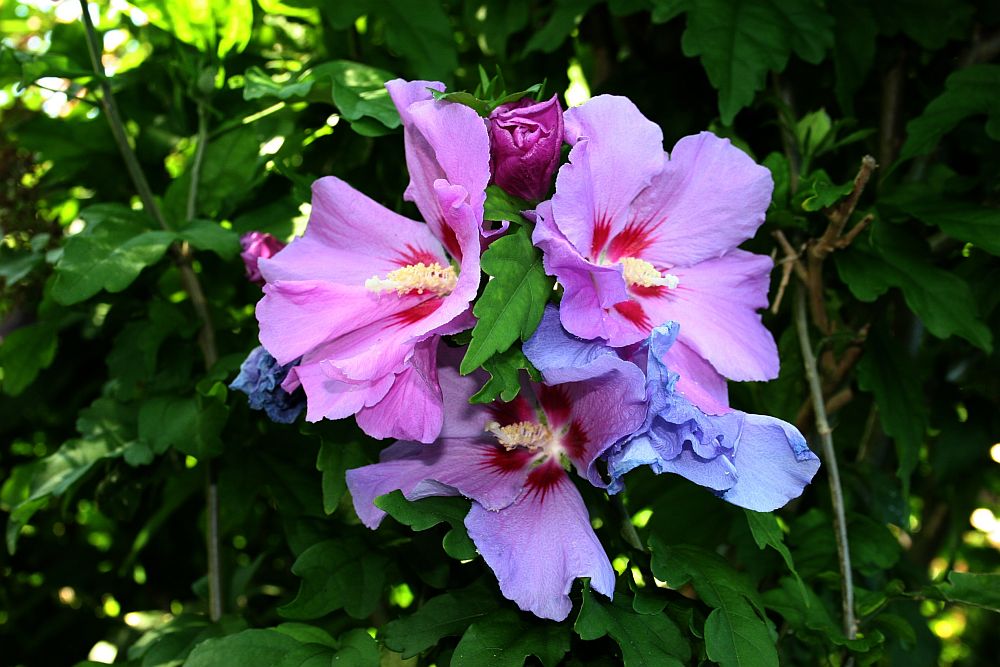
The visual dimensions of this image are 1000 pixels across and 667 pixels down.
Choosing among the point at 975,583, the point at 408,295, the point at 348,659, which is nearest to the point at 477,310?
the point at 408,295

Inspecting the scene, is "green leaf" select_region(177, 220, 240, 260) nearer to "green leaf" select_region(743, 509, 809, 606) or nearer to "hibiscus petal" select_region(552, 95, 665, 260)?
Result: "hibiscus petal" select_region(552, 95, 665, 260)

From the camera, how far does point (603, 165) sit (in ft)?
3.05

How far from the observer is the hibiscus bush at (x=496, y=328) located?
0.89 m

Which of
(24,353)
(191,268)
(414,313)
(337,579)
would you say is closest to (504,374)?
(414,313)

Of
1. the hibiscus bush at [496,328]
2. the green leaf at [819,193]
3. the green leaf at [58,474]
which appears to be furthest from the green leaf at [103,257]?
the green leaf at [819,193]

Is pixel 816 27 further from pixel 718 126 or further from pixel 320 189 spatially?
pixel 320 189

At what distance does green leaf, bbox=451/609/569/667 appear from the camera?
3.02 feet

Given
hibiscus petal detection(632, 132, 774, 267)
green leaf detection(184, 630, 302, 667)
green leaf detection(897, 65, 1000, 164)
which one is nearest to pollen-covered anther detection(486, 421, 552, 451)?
hibiscus petal detection(632, 132, 774, 267)

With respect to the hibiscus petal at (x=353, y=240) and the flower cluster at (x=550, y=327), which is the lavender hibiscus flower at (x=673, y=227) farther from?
the hibiscus petal at (x=353, y=240)

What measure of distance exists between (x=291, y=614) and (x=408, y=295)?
14.8 inches

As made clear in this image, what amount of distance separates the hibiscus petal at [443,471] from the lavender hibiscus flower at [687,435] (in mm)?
131

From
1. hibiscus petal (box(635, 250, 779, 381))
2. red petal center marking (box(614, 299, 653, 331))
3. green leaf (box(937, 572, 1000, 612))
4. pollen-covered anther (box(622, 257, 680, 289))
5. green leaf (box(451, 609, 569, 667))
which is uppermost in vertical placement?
pollen-covered anther (box(622, 257, 680, 289))

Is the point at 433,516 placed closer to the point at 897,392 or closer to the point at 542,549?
the point at 542,549

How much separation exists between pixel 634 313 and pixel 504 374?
19cm
